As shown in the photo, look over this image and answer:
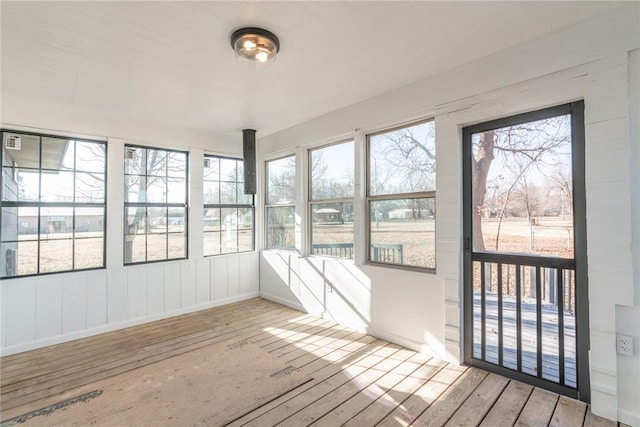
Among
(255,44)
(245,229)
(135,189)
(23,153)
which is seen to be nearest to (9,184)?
(23,153)

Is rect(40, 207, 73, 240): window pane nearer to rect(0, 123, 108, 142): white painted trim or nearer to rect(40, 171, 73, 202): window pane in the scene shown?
rect(40, 171, 73, 202): window pane

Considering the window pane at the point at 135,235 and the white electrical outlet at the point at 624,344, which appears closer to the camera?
the white electrical outlet at the point at 624,344

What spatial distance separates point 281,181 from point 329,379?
3.05 meters

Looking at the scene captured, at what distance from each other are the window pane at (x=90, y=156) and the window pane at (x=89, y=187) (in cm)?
7

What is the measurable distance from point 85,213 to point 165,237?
3.08ft

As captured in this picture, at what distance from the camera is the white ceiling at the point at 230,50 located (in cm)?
188

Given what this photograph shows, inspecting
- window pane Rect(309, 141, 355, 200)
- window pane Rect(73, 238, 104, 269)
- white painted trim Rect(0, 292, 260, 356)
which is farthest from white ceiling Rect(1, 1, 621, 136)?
white painted trim Rect(0, 292, 260, 356)

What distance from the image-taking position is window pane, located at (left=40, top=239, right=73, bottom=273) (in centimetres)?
330

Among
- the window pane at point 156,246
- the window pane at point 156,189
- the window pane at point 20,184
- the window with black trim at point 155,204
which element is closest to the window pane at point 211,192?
the window with black trim at point 155,204

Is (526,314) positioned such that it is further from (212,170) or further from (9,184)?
(9,184)

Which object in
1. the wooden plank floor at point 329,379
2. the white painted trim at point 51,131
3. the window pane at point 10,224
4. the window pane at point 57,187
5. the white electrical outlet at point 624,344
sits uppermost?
the white painted trim at point 51,131

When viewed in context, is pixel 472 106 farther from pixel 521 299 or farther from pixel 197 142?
pixel 197 142

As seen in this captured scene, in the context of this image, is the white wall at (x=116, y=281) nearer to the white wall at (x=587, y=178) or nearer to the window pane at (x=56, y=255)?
the window pane at (x=56, y=255)

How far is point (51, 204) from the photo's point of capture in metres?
3.36
